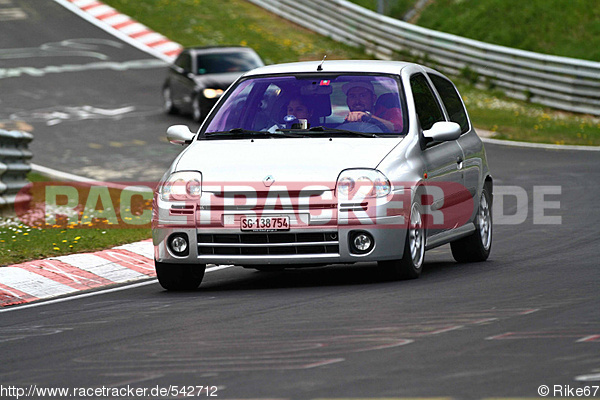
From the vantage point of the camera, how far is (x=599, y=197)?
15.8 m

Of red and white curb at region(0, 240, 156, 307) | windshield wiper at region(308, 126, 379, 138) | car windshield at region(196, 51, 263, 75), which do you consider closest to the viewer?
windshield wiper at region(308, 126, 379, 138)

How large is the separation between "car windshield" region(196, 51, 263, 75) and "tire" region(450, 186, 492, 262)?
47.6ft

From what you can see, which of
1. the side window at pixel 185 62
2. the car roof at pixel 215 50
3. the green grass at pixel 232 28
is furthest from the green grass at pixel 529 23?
the side window at pixel 185 62

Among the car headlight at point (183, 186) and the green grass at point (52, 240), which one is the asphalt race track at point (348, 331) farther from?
the green grass at point (52, 240)

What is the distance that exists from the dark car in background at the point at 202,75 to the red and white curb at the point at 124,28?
651 cm

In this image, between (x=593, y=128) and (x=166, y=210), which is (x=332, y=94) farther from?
(x=593, y=128)

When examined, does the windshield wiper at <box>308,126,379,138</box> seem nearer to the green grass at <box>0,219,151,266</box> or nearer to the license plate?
the license plate

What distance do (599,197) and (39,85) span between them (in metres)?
16.9

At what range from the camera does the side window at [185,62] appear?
26.0 m

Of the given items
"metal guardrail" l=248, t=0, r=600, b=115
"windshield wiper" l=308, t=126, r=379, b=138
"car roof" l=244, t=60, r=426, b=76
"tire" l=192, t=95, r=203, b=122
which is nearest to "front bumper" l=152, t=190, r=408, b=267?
"windshield wiper" l=308, t=126, r=379, b=138

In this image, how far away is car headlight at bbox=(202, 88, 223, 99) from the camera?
2423 centimetres

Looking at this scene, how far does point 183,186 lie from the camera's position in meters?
9.34

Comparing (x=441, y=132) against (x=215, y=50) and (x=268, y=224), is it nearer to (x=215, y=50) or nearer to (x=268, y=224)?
(x=268, y=224)

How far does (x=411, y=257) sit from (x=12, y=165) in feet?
24.1
